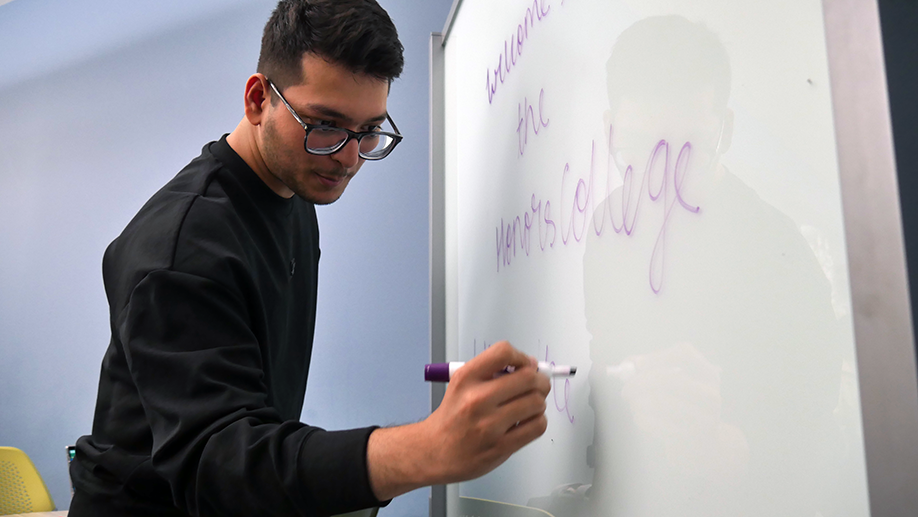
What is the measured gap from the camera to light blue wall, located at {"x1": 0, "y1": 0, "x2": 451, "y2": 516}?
1.40 metres

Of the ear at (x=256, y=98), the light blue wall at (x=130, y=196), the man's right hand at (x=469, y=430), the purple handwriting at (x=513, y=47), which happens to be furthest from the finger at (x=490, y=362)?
the light blue wall at (x=130, y=196)

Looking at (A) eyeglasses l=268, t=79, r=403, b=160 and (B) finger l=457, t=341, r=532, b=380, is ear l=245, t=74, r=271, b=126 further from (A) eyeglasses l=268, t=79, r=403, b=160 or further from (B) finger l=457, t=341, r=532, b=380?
(B) finger l=457, t=341, r=532, b=380

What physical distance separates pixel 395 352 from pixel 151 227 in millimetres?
871

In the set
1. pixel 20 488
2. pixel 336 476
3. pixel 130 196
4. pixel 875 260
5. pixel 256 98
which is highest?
pixel 130 196

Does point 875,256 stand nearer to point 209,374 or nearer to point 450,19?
point 209,374

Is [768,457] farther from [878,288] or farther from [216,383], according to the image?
[216,383]

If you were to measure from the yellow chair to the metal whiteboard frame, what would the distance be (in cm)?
175

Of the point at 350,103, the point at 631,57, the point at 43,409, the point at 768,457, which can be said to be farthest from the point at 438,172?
the point at 43,409

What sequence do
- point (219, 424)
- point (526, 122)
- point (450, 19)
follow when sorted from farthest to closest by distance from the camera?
point (450, 19), point (526, 122), point (219, 424)

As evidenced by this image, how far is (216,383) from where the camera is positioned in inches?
→ 17.7

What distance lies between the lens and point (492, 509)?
0.66 metres

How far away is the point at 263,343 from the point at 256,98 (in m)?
0.30

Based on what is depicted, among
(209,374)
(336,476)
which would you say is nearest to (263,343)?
(209,374)

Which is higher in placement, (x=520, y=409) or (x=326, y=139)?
(x=326, y=139)
